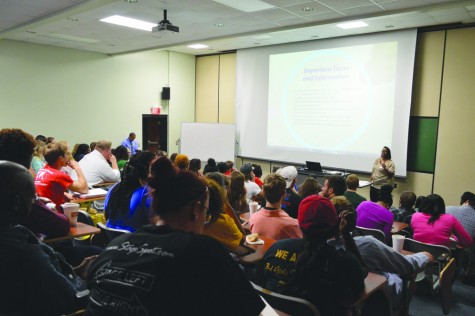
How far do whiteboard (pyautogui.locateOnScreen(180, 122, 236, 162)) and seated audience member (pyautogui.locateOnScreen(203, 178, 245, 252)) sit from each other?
7283mm

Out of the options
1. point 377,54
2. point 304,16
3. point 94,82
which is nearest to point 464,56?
point 377,54

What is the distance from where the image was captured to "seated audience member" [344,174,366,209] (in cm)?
402

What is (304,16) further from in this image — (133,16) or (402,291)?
(402,291)

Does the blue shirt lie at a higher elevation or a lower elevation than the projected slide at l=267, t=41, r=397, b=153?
lower

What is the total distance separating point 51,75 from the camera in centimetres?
878

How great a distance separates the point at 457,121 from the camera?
21.9 feet

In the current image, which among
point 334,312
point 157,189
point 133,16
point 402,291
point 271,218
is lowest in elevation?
point 402,291

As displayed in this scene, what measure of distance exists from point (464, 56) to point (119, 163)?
6.34 meters

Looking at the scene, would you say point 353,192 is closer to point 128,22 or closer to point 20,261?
point 20,261

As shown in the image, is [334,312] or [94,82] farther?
[94,82]

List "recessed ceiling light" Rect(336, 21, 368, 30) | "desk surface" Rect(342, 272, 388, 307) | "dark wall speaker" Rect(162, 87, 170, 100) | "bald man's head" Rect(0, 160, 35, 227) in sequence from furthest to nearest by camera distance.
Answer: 1. "dark wall speaker" Rect(162, 87, 170, 100)
2. "recessed ceiling light" Rect(336, 21, 368, 30)
3. "desk surface" Rect(342, 272, 388, 307)
4. "bald man's head" Rect(0, 160, 35, 227)

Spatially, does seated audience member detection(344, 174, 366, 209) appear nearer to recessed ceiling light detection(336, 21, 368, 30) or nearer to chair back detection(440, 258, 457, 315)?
chair back detection(440, 258, 457, 315)

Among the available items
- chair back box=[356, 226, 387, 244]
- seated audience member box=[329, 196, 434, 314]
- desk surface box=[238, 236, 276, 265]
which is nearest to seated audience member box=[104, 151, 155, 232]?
desk surface box=[238, 236, 276, 265]

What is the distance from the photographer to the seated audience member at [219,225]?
246 cm
